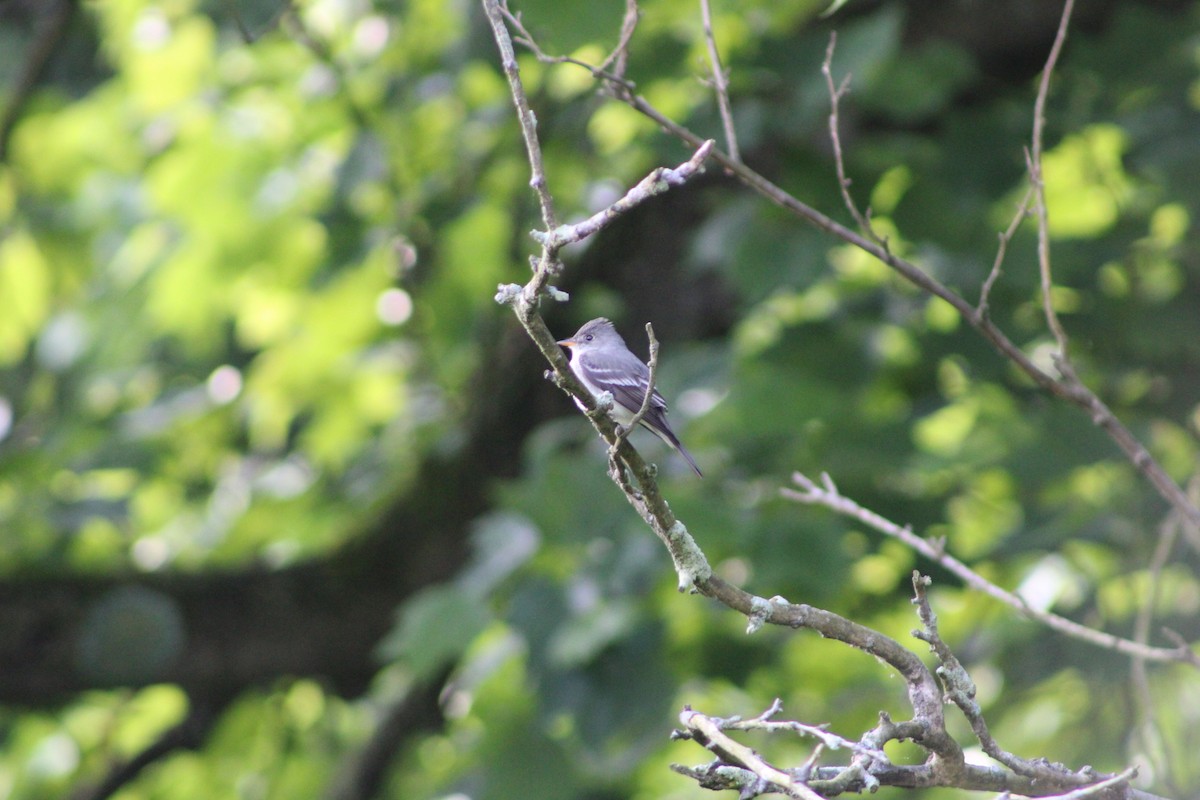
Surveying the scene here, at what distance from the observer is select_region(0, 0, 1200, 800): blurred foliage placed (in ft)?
A: 14.0

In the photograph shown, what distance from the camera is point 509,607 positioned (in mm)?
4395

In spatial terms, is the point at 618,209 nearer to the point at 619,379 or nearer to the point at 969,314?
the point at 969,314

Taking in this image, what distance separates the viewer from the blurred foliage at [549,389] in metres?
4.27

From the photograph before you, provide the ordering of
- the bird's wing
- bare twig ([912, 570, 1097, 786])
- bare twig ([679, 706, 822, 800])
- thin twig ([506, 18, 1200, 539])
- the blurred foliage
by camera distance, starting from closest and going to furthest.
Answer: bare twig ([679, 706, 822, 800]), bare twig ([912, 570, 1097, 786]), thin twig ([506, 18, 1200, 539]), the bird's wing, the blurred foliage

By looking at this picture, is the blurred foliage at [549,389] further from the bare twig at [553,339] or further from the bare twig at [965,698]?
the bare twig at [553,339]

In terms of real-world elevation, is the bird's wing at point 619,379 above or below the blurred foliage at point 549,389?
below

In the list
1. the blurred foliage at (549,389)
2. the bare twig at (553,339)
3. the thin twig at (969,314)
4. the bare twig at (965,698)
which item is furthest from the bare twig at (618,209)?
the blurred foliage at (549,389)

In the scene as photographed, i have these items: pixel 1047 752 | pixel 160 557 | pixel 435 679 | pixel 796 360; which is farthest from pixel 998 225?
pixel 160 557

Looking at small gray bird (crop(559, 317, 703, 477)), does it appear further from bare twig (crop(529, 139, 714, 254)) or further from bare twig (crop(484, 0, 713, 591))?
bare twig (crop(529, 139, 714, 254))

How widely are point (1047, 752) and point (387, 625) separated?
324 cm

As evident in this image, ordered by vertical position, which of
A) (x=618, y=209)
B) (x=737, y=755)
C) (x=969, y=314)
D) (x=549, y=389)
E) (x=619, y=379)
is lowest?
(x=737, y=755)


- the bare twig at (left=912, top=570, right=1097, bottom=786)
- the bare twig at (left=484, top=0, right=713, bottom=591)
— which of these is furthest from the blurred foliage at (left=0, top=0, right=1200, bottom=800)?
the bare twig at (left=484, top=0, right=713, bottom=591)

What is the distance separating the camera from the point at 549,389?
5918 mm

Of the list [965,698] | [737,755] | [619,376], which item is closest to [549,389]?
[619,376]
